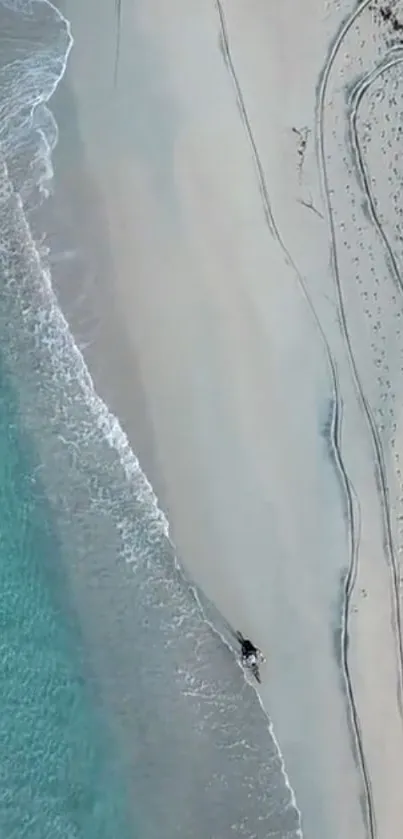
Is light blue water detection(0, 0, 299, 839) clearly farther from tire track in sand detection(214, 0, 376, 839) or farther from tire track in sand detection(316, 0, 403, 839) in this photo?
tire track in sand detection(316, 0, 403, 839)

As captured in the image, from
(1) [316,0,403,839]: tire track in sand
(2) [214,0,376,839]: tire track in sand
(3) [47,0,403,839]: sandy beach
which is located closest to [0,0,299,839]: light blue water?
(3) [47,0,403,839]: sandy beach

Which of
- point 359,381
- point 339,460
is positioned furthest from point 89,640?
point 359,381

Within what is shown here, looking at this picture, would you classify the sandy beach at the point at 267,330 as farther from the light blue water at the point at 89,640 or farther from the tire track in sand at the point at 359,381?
the light blue water at the point at 89,640

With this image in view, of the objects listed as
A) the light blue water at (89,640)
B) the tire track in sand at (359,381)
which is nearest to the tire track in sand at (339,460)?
the tire track in sand at (359,381)

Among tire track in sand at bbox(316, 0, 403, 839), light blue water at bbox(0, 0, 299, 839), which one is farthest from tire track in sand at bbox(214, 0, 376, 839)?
light blue water at bbox(0, 0, 299, 839)

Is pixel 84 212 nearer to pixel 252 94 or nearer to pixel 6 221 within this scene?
pixel 6 221

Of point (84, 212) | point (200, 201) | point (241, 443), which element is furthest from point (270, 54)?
point (241, 443)
